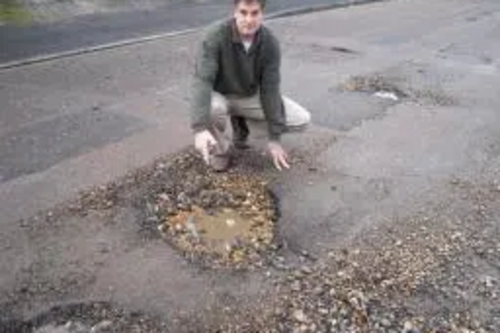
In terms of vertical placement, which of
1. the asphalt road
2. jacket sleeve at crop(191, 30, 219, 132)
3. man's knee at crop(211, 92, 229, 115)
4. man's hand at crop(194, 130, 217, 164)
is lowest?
the asphalt road

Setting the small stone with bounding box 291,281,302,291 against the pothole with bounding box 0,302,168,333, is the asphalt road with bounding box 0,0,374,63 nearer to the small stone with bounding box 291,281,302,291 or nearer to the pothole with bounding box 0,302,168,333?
the pothole with bounding box 0,302,168,333

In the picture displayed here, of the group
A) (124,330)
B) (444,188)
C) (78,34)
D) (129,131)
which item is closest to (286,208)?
(444,188)

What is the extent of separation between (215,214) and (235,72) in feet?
3.48

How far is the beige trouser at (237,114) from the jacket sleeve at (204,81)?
11.5 inches

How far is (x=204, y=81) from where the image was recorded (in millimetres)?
4727

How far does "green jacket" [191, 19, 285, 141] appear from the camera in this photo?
15.4 feet

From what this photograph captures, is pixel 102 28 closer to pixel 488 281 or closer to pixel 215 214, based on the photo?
pixel 215 214

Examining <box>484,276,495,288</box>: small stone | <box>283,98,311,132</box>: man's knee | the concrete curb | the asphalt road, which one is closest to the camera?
<box>484,276,495,288</box>: small stone

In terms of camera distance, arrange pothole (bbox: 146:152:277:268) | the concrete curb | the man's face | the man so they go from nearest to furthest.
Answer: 1. pothole (bbox: 146:152:277:268)
2. the man's face
3. the man
4. the concrete curb

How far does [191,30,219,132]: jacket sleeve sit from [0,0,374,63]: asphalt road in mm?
4233

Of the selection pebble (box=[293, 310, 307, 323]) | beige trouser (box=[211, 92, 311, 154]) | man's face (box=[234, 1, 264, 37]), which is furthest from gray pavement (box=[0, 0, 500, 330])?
man's face (box=[234, 1, 264, 37])

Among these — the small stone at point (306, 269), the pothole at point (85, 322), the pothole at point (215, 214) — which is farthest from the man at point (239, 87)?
the pothole at point (85, 322)

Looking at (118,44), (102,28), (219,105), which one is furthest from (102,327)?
(102,28)

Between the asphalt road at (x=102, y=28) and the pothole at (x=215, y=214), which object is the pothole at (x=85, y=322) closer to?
the pothole at (x=215, y=214)
